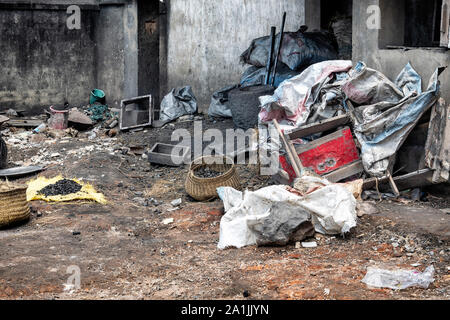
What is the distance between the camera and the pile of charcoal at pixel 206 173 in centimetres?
786

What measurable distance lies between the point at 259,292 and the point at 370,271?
91 centimetres

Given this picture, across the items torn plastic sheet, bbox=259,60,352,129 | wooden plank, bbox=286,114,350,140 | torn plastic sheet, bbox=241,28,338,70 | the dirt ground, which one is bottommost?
the dirt ground

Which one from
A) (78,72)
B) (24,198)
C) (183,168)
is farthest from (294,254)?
(78,72)

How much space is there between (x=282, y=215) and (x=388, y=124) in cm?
210

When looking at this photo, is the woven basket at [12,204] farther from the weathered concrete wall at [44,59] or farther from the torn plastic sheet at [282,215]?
the weathered concrete wall at [44,59]

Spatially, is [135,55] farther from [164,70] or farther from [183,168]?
[183,168]

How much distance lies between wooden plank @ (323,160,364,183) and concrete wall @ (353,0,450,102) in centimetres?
122

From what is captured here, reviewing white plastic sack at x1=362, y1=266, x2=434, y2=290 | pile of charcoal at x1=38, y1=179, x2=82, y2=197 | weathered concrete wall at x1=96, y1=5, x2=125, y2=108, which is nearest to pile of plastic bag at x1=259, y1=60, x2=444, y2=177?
white plastic sack at x1=362, y1=266, x2=434, y2=290

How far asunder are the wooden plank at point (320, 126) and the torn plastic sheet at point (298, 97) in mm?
297

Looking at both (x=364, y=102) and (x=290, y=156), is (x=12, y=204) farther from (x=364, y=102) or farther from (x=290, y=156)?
(x=364, y=102)

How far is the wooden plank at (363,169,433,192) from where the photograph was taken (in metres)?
6.88

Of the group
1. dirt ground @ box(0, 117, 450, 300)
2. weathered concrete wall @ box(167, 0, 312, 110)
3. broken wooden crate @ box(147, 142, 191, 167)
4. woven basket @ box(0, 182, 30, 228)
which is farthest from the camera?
weathered concrete wall @ box(167, 0, 312, 110)

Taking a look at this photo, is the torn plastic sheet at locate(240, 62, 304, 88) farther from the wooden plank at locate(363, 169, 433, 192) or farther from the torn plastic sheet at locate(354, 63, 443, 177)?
the wooden plank at locate(363, 169, 433, 192)

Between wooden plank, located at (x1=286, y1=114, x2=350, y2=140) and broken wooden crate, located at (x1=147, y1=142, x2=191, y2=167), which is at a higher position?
wooden plank, located at (x1=286, y1=114, x2=350, y2=140)
